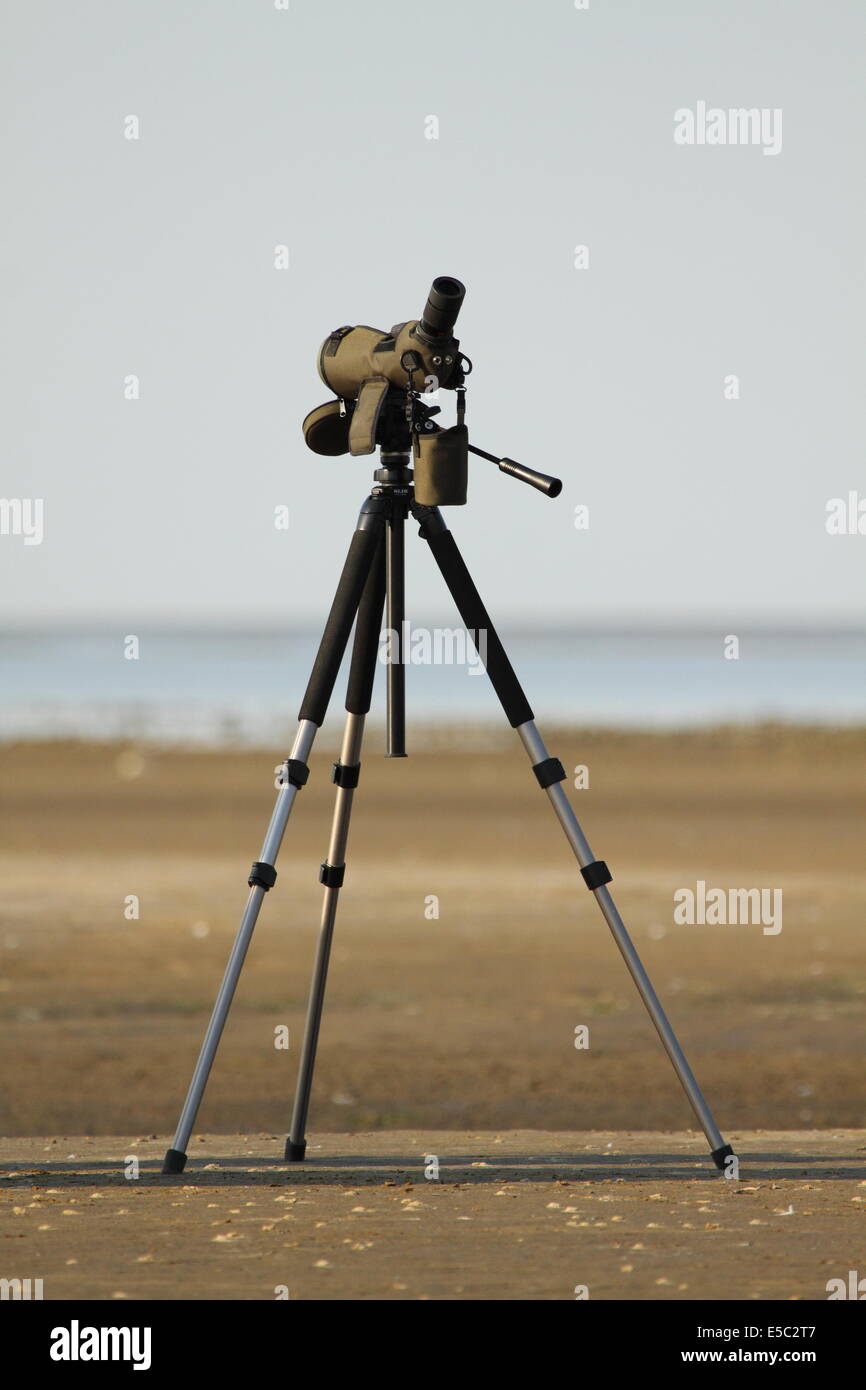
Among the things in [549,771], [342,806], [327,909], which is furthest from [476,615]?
[327,909]

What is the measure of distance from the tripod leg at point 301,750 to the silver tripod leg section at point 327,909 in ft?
0.96

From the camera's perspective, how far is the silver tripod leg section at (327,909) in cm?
643

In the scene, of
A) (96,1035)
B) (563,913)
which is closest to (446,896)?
(563,913)

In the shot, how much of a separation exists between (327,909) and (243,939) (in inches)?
22.5

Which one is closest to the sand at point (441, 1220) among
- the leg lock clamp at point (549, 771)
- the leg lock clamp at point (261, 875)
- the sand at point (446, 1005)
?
the sand at point (446, 1005)

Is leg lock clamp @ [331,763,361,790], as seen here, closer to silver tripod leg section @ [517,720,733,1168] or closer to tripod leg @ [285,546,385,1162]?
tripod leg @ [285,546,385,1162]

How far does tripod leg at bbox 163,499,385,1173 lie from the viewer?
5.95 m

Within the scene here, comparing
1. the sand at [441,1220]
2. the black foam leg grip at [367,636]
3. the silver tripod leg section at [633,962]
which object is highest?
the black foam leg grip at [367,636]

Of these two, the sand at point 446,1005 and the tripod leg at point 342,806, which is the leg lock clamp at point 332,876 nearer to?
the tripod leg at point 342,806

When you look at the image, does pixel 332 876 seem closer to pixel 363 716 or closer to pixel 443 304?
pixel 363 716

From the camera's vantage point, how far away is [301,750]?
6.14 m

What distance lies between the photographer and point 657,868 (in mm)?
17625
